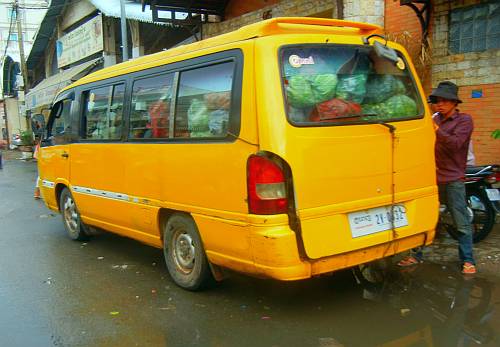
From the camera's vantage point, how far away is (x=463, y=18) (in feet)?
26.8

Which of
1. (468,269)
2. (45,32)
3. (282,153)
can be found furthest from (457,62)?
(45,32)

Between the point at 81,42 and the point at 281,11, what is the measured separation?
13802mm

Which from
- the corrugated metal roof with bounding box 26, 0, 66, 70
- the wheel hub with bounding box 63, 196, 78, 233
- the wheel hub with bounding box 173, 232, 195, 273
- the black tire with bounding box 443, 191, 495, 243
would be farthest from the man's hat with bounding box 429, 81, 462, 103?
the corrugated metal roof with bounding box 26, 0, 66, 70

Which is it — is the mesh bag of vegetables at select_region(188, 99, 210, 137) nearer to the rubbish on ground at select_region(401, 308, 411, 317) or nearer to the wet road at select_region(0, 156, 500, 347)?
the wet road at select_region(0, 156, 500, 347)

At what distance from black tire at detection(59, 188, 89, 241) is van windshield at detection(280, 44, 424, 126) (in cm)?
391

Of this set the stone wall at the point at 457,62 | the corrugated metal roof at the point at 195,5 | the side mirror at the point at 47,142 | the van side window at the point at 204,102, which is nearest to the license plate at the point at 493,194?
the stone wall at the point at 457,62

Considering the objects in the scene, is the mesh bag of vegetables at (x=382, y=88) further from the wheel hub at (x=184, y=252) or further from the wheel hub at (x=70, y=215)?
the wheel hub at (x=70, y=215)

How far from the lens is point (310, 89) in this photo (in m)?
3.71

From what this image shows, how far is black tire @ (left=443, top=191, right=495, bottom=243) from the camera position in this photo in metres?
5.55

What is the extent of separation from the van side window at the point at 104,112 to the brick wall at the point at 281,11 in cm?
614

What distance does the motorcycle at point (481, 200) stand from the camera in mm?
5492

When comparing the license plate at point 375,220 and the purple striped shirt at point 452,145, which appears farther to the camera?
the purple striped shirt at point 452,145

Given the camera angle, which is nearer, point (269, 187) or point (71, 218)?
point (269, 187)

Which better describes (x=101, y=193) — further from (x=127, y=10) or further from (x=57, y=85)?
(x=57, y=85)
